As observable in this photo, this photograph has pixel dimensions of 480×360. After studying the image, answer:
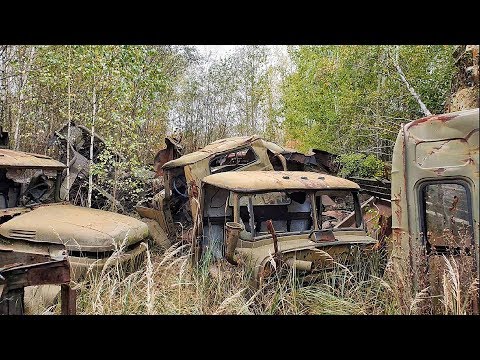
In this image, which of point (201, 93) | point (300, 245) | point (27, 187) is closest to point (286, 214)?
point (300, 245)

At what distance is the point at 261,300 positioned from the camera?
404 cm

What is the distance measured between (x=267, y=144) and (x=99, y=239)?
3.66 metres

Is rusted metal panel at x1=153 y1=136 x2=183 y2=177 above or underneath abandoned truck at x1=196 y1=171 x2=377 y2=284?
above

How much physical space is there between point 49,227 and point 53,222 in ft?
0.67

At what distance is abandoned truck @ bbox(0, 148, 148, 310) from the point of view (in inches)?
188

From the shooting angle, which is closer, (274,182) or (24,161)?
(274,182)

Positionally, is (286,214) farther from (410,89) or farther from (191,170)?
(410,89)

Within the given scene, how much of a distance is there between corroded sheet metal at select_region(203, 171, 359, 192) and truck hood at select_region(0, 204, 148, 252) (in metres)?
1.20

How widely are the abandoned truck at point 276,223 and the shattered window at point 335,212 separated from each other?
3 centimetres

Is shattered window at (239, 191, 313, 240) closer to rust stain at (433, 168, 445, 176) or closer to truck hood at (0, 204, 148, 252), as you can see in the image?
truck hood at (0, 204, 148, 252)

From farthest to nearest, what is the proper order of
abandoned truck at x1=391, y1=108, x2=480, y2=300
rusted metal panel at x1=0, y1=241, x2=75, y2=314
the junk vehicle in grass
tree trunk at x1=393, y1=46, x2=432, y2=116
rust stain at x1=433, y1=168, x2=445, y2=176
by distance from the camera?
tree trunk at x1=393, y1=46, x2=432, y2=116 → the junk vehicle in grass → rust stain at x1=433, y1=168, x2=445, y2=176 → abandoned truck at x1=391, y1=108, x2=480, y2=300 → rusted metal panel at x1=0, y1=241, x2=75, y2=314

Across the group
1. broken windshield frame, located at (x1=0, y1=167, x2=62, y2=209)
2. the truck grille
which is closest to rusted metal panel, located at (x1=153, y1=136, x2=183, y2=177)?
broken windshield frame, located at (x1=0, y1=167, x2=62, y2=209)

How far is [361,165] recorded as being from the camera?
31.6 ft
